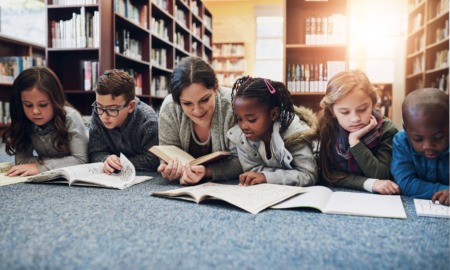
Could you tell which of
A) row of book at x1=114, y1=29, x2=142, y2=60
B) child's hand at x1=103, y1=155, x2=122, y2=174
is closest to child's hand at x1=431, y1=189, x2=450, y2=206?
child's hand at x1=103, y1=155, x2=122, y2=174

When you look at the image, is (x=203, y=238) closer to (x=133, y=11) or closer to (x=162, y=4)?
(x=133, y=11)

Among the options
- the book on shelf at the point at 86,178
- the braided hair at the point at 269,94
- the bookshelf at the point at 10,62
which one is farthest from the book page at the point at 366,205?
the bookshelf at the point at 10,62

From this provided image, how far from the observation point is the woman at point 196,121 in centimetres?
159

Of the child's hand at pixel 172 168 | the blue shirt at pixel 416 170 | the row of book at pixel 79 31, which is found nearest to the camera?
the blue shirt at pixel 416 170

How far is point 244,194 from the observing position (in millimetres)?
1293

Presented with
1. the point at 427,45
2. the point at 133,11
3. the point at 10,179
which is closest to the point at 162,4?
the point at 133,11

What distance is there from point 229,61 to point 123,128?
648cm

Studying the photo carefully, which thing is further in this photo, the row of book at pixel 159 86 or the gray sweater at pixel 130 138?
the row of book at pixel 159 86

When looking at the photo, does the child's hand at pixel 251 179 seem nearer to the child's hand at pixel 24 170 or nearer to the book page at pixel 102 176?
the book page at pixel 102 176

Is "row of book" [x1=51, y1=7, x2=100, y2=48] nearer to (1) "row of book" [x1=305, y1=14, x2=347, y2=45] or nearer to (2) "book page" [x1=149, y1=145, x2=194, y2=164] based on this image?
(1) "row of book" [x1=305, y1=14, x2=347, y2=45]

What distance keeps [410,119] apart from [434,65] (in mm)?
5028

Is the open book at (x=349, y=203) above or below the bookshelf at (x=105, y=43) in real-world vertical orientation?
below

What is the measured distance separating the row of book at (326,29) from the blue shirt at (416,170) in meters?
1.85

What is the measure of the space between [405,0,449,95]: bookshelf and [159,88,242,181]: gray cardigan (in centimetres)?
401
